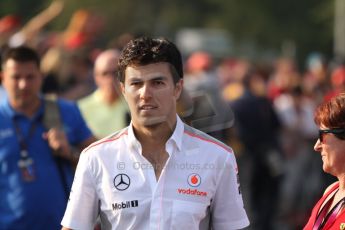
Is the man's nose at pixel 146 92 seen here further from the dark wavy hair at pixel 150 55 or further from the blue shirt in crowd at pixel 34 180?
the blue shirt in crowd at pixel 34 180

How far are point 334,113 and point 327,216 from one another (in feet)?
1.82

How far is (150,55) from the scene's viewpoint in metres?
5.75

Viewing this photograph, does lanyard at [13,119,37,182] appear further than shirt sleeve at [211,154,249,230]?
Yes

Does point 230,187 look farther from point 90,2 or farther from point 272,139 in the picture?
point 90,2

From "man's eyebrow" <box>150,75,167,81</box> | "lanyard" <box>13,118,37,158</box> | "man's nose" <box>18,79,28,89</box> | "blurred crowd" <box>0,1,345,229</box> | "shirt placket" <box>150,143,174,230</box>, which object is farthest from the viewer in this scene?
"blurred crowd" <box>0,1,345,229</box>

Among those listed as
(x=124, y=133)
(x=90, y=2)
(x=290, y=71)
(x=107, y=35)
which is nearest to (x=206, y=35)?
(x=107, y=35)

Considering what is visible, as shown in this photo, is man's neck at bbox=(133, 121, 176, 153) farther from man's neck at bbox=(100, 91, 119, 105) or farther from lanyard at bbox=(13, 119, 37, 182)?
man's neck at bbox=(100, 91, 119, 105)

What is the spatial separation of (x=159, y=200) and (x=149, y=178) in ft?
0.44

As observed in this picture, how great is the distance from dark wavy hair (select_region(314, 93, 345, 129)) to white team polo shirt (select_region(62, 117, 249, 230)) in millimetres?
552

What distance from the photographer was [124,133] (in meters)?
5.89

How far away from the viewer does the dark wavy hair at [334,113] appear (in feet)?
18.9

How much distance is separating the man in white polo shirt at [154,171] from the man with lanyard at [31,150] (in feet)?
7.07

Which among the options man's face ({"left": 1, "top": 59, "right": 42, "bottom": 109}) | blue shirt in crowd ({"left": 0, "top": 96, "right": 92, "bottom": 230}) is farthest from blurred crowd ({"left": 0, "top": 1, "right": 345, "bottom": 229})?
man's face ({"left": 1, "top": 59, "right": 42, "bottom": 109})

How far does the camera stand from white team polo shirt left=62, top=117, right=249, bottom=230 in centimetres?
566
